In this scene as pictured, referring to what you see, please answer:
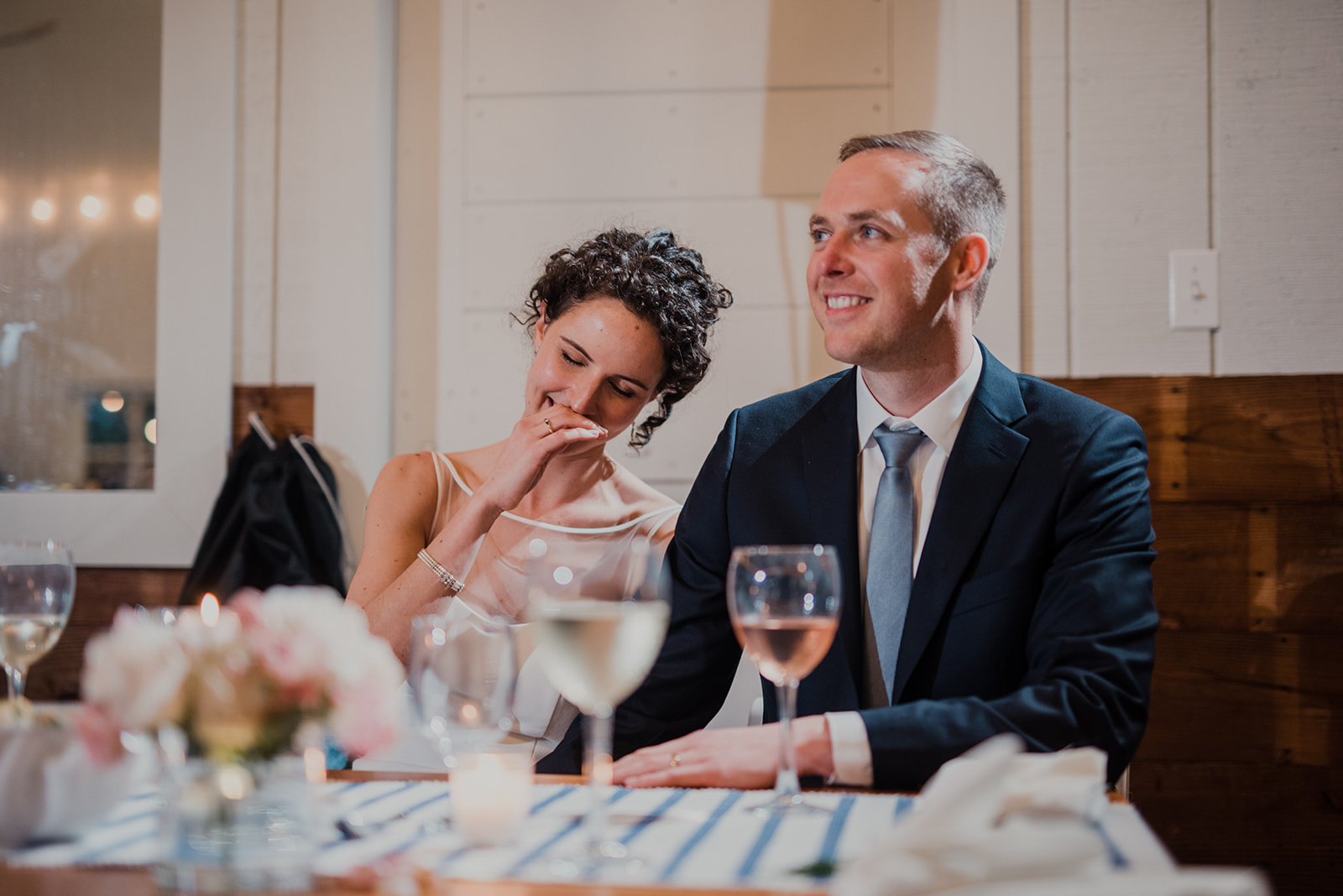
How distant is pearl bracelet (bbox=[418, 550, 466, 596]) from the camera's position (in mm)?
1852

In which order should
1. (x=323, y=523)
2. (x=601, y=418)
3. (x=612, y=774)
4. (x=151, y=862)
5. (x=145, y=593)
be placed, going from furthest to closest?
(x=145, y=593) < (x=323, y=523) < (x=601, y=418) < (x=612, y=774) < (x=151, y=862)

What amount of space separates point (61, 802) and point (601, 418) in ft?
4.01

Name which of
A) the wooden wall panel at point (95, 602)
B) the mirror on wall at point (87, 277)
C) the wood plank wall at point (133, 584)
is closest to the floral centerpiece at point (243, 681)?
the wood plank wall at point (133, 584)

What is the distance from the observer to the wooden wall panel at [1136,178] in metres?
2.36

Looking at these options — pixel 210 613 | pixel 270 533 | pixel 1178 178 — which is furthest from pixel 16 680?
pixel 1178 178

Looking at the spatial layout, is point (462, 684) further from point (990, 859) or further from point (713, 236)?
point (713, 236)

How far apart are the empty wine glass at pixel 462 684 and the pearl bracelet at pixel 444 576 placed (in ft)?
3.54

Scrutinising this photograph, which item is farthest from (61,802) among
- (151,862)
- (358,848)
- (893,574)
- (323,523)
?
(323,523)

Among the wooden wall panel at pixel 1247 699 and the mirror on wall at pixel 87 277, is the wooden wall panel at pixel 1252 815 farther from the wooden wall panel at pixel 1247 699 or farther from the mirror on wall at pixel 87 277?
the mirror on wall at pixel 87 277

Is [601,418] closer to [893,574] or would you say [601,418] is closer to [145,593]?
[893,574]

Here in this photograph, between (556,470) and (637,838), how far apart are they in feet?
4.24

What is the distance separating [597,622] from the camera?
0.76 m

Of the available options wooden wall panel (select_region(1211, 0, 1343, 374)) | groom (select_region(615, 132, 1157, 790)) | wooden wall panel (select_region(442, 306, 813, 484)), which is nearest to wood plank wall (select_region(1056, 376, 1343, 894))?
wooden wall panel (select_region(1211, 0, 1343, 374))

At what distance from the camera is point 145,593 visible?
2617mm
